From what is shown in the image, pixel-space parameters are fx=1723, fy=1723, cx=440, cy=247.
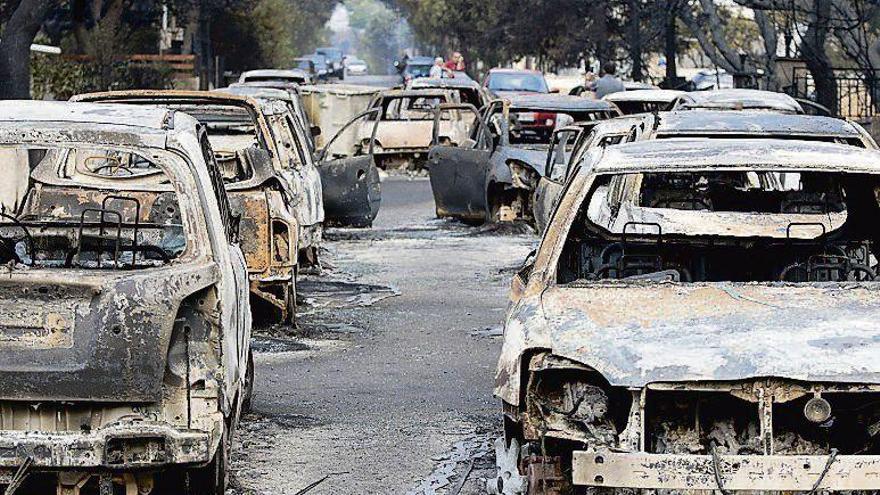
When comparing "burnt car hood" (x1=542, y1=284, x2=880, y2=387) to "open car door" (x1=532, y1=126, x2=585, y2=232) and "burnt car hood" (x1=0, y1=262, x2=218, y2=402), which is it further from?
"open car door" (x1=532, y1=126, x2=585, y2=232)

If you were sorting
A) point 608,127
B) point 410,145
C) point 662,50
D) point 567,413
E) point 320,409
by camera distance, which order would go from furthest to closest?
point 662,50 → point 410,145 → point 608,127 → point 320,409 → point 567,413

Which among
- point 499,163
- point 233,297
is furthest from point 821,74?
point 233,297

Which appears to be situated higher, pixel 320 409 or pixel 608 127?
pixel 608 127

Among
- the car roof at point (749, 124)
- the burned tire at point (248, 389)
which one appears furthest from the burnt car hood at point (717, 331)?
the car roof at point (749, 124)

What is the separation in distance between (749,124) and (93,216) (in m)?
3.89

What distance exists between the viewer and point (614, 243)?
849 cm

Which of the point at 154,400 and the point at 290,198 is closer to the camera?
the point at 154,400

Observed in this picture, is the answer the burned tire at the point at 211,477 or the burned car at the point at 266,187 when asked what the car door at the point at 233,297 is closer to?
the burned tire at the point at 211,477

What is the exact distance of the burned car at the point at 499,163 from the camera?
18.9 metres

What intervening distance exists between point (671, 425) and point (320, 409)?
3.53 meters

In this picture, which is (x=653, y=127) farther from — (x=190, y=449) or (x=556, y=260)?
(x=190, y=449)

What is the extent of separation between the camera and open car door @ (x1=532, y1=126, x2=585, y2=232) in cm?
1508

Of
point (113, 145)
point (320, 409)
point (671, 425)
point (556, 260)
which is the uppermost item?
point (113, 145)

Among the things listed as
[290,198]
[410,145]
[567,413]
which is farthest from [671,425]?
[410,145]
